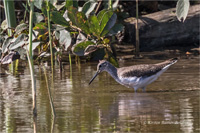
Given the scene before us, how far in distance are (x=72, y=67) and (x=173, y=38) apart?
2.84 m

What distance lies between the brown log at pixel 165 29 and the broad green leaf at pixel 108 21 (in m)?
3.21

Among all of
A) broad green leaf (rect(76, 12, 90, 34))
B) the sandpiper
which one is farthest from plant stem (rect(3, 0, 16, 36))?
the sandpiper

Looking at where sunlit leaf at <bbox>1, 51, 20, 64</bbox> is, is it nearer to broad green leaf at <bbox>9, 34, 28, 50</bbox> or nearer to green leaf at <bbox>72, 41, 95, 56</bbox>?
broad green leaf at <bbox>9, 34, 28, 50</bbox>

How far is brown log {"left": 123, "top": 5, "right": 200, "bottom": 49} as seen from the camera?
1080cm

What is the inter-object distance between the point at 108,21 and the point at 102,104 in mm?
1800

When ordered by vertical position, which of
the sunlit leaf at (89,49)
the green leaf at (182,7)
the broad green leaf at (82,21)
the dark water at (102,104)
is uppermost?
the broad green leaf at (82,21)

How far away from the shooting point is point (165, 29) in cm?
1092

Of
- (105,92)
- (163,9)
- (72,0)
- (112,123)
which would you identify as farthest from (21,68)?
(112,123)

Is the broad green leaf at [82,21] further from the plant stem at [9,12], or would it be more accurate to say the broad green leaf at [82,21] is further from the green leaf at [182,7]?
the green leaf at [182,7]

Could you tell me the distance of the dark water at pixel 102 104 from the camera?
16.6 ft

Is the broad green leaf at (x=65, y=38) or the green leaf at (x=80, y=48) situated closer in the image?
the broad green leaf at (x=65, y=38)

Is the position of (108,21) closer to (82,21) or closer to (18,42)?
(82,21)

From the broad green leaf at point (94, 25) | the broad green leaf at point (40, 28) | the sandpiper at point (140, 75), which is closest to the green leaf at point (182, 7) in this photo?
the sandpiper at point (140, 75)

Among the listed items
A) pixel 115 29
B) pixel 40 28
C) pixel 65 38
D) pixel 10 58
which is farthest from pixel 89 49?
pixel 10 58
